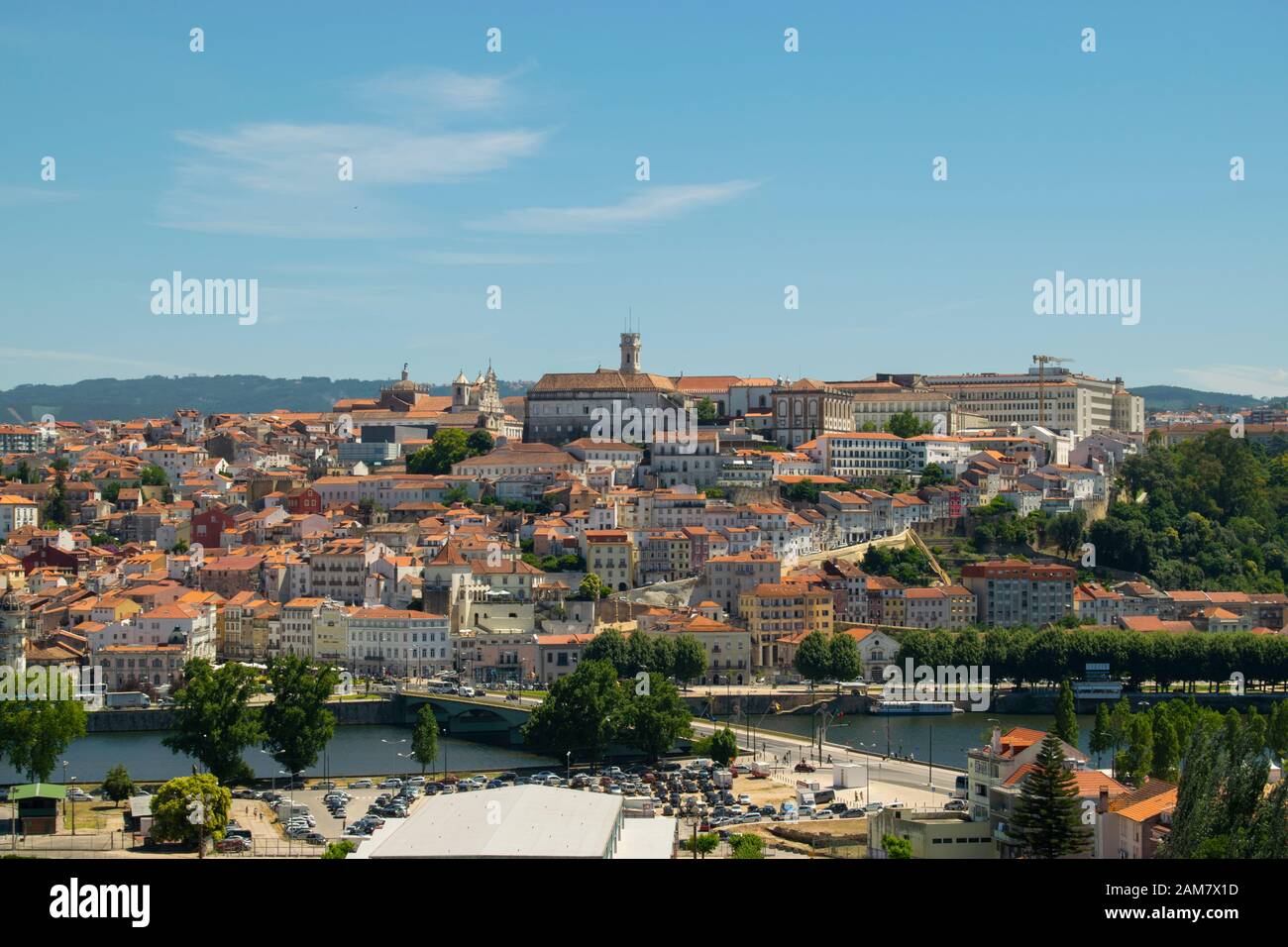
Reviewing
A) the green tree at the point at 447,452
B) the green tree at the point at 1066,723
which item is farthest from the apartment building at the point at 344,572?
the green tree at the point at 1066,723

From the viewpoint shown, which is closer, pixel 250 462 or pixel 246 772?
pixel 246 772

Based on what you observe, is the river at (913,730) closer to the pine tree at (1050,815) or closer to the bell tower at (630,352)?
the pine tree at (1050,815)

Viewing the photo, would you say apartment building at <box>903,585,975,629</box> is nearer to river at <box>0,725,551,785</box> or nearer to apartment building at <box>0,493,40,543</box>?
river at <box>0,725,551,785</box>

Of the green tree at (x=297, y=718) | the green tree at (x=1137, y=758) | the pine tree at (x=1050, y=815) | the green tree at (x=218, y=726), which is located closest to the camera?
the pine tree at (x=1050, y=815)

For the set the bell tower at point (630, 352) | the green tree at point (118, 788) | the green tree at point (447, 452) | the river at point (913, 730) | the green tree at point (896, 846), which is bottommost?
the river at point (913, 730)
